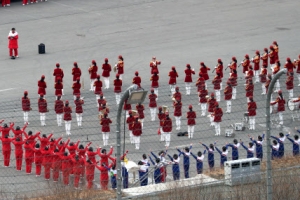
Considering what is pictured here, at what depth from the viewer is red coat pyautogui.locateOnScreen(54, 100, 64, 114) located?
34.4 meters

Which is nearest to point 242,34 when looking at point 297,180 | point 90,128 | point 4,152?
point 90,128

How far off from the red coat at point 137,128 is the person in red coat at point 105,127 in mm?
830

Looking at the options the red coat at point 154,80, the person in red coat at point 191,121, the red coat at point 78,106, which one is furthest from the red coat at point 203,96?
the red coat at point 154,80

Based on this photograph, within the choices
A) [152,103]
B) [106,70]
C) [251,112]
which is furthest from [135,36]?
[251,112]

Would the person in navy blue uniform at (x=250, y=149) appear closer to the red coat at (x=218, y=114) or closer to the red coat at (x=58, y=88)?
the red coat at (x=218, y=114)

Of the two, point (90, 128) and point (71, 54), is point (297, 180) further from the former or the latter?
point (71, 54)

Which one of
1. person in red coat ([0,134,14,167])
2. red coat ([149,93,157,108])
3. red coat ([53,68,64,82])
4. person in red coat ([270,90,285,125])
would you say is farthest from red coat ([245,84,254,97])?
red coat ([53,68,64,82])

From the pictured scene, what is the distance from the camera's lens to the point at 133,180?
28625mm

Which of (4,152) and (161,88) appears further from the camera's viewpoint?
(161,88)

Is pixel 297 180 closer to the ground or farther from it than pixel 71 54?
closer to the ground

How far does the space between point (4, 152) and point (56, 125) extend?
18.4 ft

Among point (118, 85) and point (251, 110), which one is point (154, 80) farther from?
point (251, 110)

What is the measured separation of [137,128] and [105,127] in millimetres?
1655

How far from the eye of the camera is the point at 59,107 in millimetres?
34500
